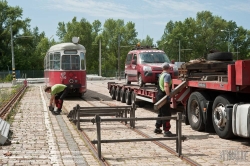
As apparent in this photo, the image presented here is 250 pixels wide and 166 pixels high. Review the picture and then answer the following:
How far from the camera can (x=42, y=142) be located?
9.61m

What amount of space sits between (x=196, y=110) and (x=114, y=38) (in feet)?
274

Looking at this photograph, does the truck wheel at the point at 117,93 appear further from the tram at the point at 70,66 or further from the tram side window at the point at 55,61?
the tram side window at the point at 55,61

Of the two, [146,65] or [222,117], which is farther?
[146,65]

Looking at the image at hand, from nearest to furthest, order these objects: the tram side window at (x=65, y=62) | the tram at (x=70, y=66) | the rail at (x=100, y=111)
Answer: the rail at (x=100, y=111) → the tram at (x=70, y=66) → the tram side window at (x=65, y=62)

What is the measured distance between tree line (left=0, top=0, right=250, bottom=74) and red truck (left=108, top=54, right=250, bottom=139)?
60776 millimetres

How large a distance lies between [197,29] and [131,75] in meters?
72.6

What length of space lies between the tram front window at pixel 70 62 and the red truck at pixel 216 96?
1108cm

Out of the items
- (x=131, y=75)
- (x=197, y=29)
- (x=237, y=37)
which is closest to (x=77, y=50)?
(x=131, y=75)

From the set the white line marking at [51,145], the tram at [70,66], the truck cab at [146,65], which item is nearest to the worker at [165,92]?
the white line marking at [51,145]

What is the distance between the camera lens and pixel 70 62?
76.1ft

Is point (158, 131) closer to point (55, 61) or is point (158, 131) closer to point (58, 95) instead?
point (58, 95)

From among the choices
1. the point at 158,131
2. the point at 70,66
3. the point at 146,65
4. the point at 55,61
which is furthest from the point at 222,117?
Result: the point at 55,61

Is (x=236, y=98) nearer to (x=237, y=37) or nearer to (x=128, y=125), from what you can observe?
(x=128, y=125)

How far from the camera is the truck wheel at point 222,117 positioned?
9477 mm
